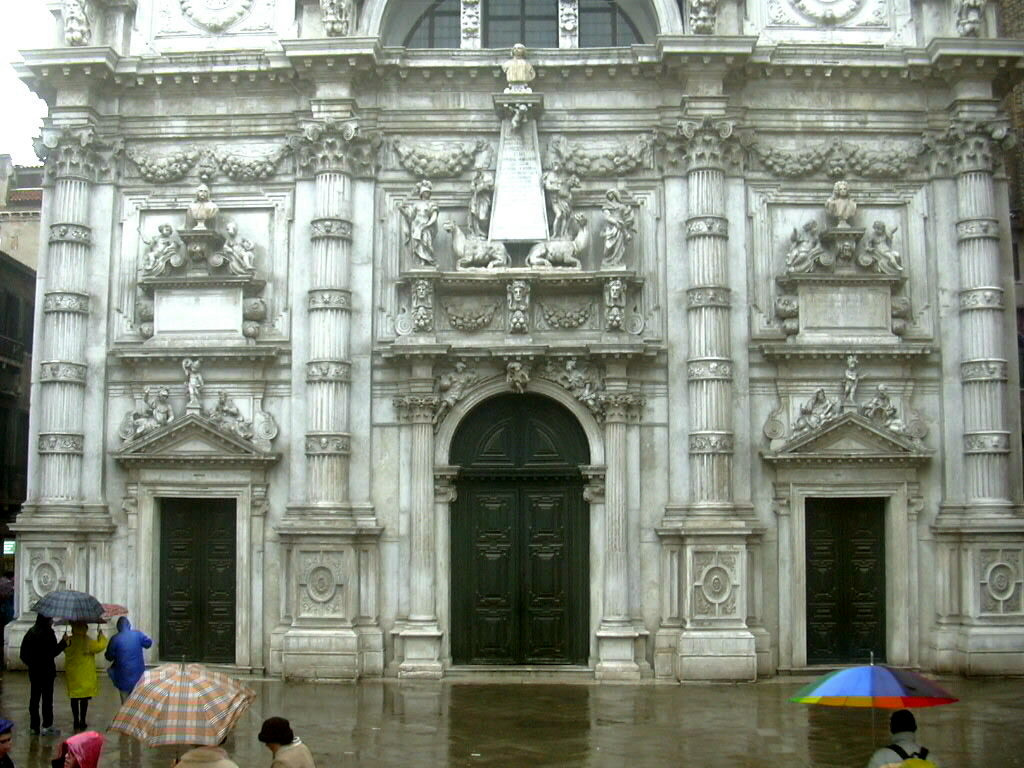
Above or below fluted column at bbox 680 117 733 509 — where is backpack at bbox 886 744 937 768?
→ below

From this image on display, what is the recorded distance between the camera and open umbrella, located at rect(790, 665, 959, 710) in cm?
972

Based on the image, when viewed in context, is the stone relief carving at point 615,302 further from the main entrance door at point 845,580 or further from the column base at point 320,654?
the column base at point 320,654

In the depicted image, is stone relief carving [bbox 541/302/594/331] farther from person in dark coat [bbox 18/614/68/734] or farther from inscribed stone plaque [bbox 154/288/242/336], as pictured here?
person in dark coat [bbox 18/614/68/734]

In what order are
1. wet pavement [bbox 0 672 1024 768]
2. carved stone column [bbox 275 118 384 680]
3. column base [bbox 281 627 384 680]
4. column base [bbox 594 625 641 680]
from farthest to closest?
column base [bbox 594 625 641 680] → carved stone column [bbox 275 118 384 680] → column base [bbox 281 627 384 680] → wet pavement [bbox 0 672 1024 768]

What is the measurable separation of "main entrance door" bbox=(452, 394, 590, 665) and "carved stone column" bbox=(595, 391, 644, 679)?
0.57 m

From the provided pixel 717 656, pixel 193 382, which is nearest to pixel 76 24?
pixel 193 382

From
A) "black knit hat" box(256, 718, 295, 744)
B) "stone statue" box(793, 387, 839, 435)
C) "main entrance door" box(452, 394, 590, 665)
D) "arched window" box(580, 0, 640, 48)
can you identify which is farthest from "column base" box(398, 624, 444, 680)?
"black knit hat" box(256, 718, 295, 744)

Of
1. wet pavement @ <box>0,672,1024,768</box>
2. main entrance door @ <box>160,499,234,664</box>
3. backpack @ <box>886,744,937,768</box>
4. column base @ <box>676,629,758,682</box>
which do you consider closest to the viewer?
backpack @ <box>886,744,937,768</box>

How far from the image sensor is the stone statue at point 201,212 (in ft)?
74.8

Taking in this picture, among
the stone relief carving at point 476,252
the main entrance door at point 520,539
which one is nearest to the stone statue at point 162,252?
the stone relief carving at point 476,252

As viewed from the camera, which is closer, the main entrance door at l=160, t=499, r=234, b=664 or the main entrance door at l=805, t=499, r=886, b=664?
the main entrance door at l=805, t=499, r=886, b=664

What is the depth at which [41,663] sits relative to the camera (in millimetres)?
16328

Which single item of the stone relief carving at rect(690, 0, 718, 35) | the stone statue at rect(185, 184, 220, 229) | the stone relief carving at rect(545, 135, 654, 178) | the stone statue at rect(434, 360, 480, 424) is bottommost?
the stone statue at rect(434, 360, 480, 424)

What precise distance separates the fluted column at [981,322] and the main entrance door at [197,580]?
13216mm
